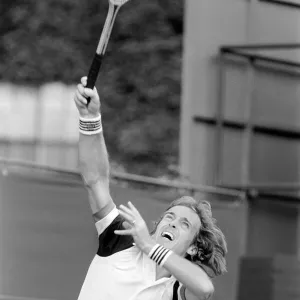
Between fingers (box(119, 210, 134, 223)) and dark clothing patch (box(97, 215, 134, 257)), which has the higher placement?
fingers (box(119, 210, 134, 223))

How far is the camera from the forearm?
161 inches

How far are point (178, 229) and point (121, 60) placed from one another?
1346 cm

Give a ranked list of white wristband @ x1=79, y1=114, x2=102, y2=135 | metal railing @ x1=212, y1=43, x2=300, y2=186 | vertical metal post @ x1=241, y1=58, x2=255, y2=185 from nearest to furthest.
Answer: white wristband @ x1=79, y1=114, x2=102, y2=135, metal railing @ x1=212, y1=43, x2=300, y2=186, vertical metal post @ x1=241, y1=58, x2=255, y2=185

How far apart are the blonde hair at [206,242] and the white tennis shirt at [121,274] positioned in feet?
0.63

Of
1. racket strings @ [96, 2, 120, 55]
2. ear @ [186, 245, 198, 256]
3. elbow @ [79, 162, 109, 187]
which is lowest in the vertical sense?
ear @ [186, 245, 198, 256]

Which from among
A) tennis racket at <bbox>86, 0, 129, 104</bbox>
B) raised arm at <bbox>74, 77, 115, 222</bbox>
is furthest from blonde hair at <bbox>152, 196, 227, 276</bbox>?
tennis racket at <bbox>86, 0, 129, 104</bbox>

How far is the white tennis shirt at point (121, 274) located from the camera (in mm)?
3967

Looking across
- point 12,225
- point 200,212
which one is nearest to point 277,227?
point 12,225

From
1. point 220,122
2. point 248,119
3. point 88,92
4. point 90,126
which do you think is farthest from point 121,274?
point 248,119

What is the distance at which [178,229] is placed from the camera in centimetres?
414

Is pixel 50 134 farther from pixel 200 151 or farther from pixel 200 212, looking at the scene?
pixel 200 212

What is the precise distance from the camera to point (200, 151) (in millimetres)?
10461

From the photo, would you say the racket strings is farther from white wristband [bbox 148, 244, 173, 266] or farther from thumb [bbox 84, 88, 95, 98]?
white wristband [bbox 148, 244, 173, 266]

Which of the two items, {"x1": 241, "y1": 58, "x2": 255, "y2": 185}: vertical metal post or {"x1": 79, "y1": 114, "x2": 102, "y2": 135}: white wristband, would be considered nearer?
{"x1": 79, "y1": 114, "x2": 102, "y2": 135}: white wristband
